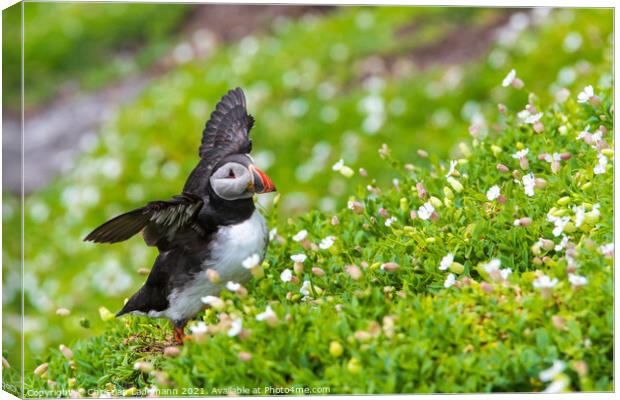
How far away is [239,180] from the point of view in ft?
16.2

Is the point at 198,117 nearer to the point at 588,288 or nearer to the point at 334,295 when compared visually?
the point at 334,295

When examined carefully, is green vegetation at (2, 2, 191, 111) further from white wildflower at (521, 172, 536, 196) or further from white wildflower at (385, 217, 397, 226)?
white wildflower at (521, 172, 536, 196)

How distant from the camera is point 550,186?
17.7ft

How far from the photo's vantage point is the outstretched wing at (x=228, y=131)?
18.6 ft

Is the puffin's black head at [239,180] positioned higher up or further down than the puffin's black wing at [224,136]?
further down

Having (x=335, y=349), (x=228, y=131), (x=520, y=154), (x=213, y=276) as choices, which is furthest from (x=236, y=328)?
(x=520, y=154)

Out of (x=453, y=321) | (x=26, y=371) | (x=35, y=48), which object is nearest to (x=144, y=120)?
(x=35, y=48)

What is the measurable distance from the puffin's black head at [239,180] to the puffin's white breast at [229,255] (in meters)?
0.16

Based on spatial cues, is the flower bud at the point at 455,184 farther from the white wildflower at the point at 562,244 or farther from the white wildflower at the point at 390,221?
the white wildflower at the point at 562,244

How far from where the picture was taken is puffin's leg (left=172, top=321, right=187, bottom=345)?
17.1ft

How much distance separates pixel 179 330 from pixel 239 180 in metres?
0.90

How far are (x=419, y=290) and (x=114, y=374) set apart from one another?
1.68 meters

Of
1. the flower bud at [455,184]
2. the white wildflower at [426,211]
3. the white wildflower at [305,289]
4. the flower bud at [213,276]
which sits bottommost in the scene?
the flower bud at [213,276]

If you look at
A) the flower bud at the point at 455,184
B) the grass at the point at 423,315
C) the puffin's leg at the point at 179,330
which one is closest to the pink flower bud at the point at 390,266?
the grass at the point at 423,315
